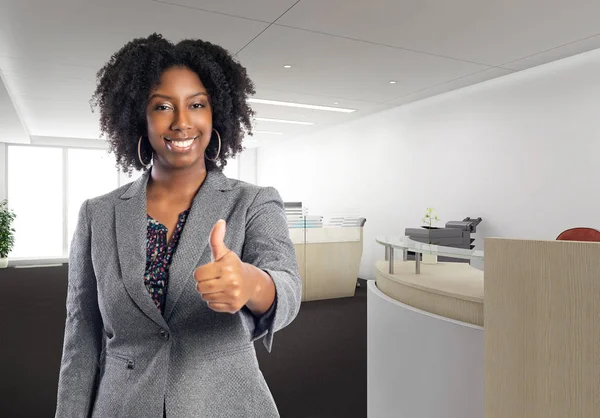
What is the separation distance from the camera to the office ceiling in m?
4.05

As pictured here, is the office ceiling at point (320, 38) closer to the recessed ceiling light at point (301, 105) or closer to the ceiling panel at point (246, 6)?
the ceiling panel at point (246, 6)

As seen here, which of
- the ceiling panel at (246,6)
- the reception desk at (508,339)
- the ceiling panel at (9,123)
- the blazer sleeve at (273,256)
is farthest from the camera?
the ceiling panel at (9,123)

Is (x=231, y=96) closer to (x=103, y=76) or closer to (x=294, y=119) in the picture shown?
(x=103, y=76)

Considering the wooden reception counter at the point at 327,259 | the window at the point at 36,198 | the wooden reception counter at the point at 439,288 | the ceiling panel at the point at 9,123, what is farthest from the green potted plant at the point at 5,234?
the wooden reception counter at the point at 439,288

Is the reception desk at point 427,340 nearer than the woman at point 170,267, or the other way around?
the woman at point 170,267

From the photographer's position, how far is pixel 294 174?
38.1 ft

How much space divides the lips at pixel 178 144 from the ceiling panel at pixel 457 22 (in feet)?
10.6

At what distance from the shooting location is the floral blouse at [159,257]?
39.1 inches

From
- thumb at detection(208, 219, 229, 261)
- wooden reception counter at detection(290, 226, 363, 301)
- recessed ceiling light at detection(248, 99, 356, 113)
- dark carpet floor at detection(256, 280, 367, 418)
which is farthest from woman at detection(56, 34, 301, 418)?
recessed ceiling light at detection(248, 99, 356, 113)

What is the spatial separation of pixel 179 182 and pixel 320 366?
364 centimetres

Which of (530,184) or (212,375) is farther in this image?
(530,184)

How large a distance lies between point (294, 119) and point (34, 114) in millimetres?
4722

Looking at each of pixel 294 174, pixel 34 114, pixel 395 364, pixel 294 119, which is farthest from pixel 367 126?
pixel 395 364

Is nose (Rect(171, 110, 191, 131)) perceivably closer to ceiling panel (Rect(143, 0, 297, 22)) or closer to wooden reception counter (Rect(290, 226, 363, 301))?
ceiling panel (Rect(143, 0, 297, 22))
